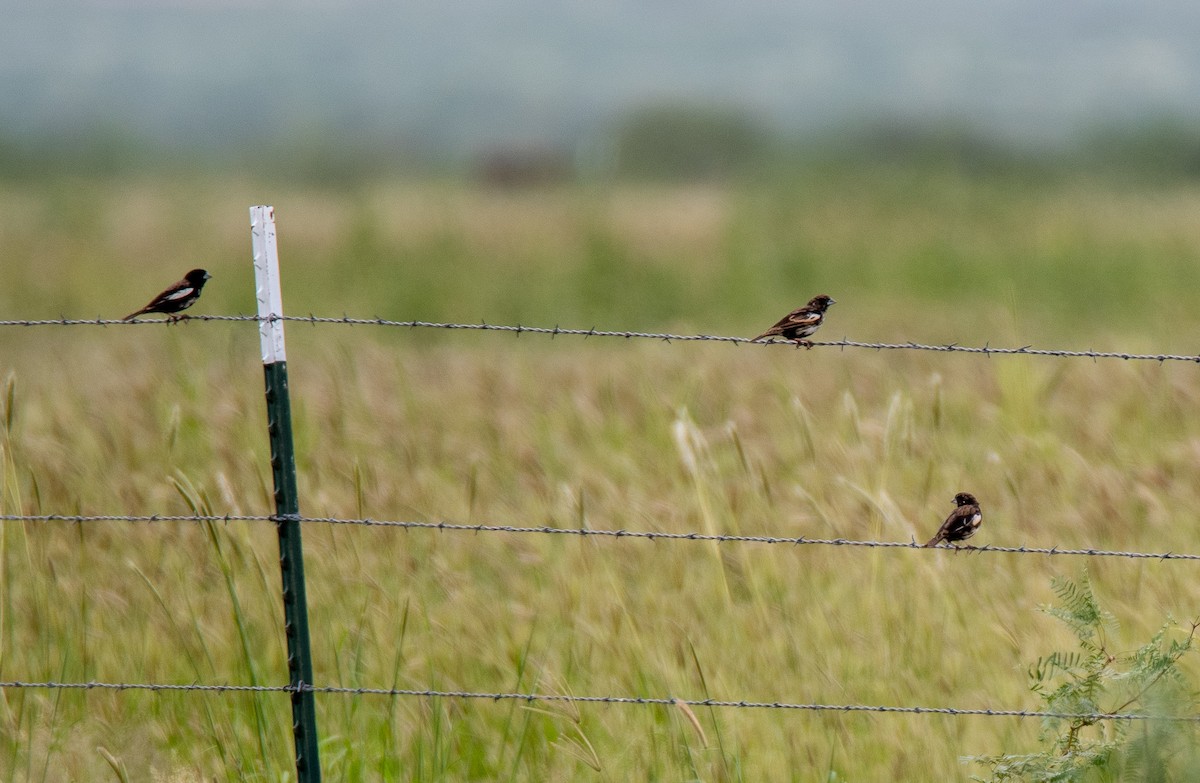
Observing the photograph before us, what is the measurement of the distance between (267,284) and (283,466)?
0.44 meters

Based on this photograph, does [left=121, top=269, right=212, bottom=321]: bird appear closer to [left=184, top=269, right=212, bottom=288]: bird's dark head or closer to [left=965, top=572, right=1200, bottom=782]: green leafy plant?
[left=184, top=269, right=212, bottom=288]: bird's dark head

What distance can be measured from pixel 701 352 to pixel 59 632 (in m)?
5.32

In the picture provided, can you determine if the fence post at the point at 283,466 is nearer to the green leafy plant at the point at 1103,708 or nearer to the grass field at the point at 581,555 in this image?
the grass field at the point at 581,555

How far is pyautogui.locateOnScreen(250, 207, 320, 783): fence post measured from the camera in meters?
3.15

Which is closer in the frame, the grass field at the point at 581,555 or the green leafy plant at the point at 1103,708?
the green leafy plant at the point at 1103,708

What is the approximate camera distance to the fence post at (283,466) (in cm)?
315

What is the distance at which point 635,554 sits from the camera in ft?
16.9

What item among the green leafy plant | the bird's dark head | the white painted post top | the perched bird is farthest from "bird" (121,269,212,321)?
the green leafy plant

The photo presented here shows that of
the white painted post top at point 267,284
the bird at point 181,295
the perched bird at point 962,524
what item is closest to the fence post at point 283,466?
the white painted post top at point 267,284

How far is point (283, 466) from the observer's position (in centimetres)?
316

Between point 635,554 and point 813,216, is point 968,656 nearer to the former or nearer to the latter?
point 635,554

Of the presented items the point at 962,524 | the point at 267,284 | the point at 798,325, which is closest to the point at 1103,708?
the point at 962,524

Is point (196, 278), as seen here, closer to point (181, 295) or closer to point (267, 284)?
point (181, 295)

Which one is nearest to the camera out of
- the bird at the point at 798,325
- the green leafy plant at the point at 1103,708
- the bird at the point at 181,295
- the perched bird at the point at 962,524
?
the green leafy plant at the point at 1103,708
